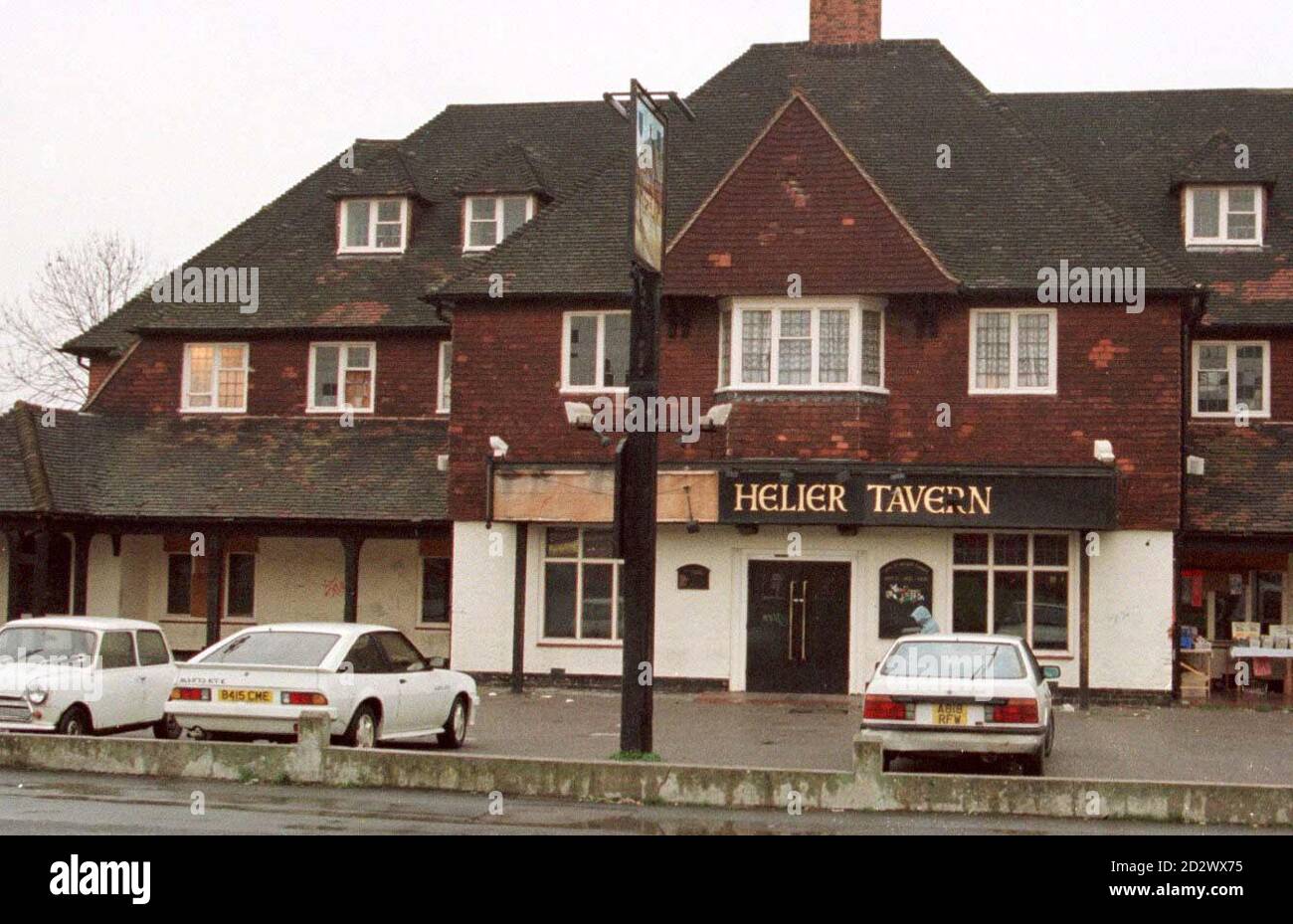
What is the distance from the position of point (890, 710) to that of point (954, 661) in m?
1.01

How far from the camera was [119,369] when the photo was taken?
3594cm

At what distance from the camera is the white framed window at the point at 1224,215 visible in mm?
33531

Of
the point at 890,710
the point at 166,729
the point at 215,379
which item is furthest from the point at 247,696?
the point at 215,379

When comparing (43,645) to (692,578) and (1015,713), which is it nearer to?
(1015,713)

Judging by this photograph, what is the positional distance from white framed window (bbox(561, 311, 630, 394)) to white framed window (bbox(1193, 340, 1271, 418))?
406 inches

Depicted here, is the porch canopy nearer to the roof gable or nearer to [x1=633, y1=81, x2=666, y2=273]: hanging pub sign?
the roof gable

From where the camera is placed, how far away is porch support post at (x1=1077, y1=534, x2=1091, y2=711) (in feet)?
93.0

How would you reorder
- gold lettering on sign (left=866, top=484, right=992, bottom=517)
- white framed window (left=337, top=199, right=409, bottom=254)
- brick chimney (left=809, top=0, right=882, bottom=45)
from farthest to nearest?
white framed window (left=337, top=199, right=409, bottom=254) → brick chimney (left=809, top=0, right=882, bottom=45) → gold lettering on sign (left=866, top=484, right=992, bottom=517)

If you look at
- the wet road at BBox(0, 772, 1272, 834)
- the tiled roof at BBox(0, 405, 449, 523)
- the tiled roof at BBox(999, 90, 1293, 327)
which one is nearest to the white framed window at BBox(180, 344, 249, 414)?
the tiled roof at BBox(0, 405, 449, 523)

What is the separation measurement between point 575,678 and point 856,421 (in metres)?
6.46

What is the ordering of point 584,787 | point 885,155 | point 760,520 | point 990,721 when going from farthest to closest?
point 885,155
point 760,520
point 990,721
point 584,787
